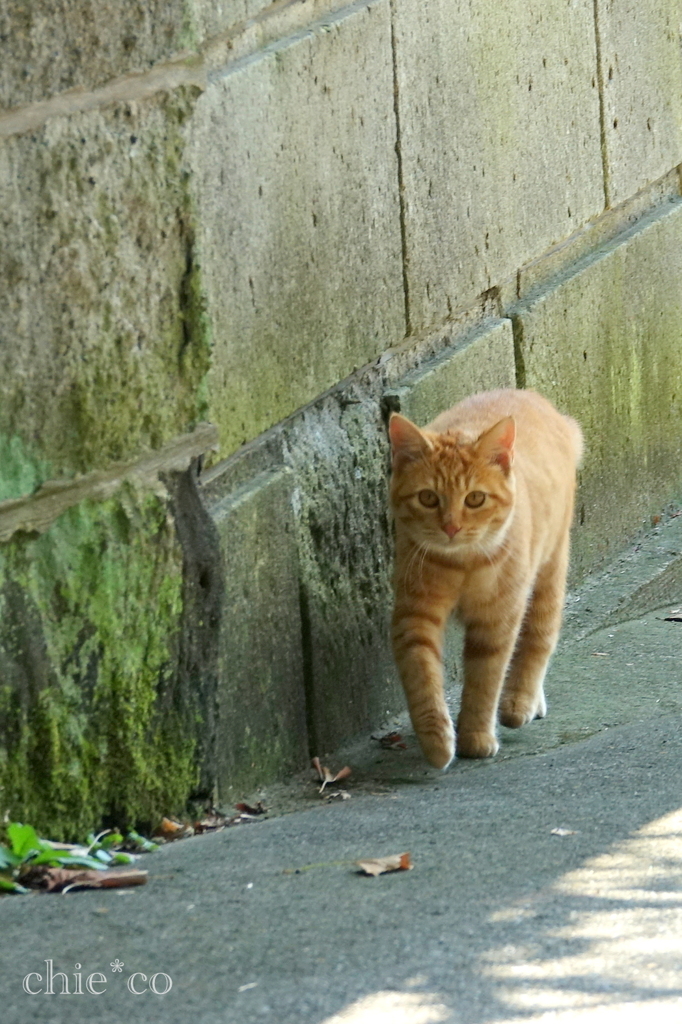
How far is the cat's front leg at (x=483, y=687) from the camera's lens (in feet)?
12.8

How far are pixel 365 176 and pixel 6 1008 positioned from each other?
252 cm

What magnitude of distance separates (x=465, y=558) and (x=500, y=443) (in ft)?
1.09

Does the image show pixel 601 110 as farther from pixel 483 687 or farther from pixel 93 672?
pixel 93 672

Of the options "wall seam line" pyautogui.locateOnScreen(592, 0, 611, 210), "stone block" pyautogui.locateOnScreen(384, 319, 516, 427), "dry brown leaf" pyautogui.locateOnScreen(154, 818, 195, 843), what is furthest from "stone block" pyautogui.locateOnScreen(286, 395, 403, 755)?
"wall seam line" pyautogui.locateOnScreen(592, 0, 611, 210)

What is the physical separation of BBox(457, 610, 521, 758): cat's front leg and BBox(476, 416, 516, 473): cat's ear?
0.44m

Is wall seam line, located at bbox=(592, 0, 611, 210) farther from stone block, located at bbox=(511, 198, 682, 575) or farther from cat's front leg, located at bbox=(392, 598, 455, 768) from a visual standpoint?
cat's front leg, located at bbox=(392, 598, 455, 768)

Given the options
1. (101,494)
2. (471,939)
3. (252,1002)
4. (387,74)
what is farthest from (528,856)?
(387,74)

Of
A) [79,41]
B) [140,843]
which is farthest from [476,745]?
[79,41]

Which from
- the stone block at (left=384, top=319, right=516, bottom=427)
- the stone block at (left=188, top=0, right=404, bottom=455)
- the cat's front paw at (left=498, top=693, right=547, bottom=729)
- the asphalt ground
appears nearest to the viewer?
the asphalt ground

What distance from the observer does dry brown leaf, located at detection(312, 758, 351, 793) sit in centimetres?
372

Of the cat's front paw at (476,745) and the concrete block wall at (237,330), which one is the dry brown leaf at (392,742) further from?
the cat's front paw at (476,745)

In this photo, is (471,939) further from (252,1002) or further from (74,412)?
(74,412)

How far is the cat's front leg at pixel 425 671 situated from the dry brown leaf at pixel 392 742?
0.22 m

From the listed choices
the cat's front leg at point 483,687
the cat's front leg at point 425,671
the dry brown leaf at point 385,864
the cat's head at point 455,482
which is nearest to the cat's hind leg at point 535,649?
the cat's front leg at point 483,687
